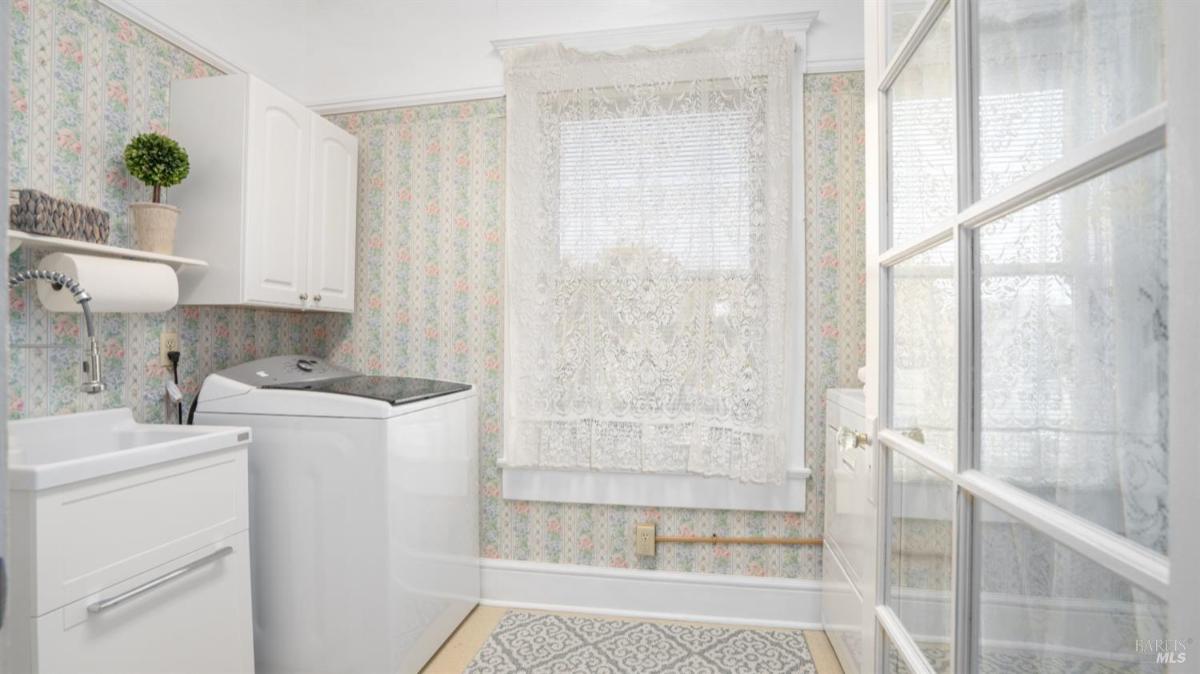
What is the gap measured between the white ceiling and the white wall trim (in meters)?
0.02

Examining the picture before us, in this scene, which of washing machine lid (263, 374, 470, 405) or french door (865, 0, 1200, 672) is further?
washing machine lid (263, 374, 470, 405)

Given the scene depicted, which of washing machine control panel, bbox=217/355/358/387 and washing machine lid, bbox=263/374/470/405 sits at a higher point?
washing machine control panel, bbox=217/355/358/387

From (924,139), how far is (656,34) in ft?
5.45

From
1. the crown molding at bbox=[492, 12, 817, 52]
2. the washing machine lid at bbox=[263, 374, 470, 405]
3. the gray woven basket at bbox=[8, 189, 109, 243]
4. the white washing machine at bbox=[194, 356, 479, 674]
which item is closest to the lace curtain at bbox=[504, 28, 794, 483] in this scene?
the crown molding at bbox=[492, 12, 817, 52]

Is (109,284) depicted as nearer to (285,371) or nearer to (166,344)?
(166,344)

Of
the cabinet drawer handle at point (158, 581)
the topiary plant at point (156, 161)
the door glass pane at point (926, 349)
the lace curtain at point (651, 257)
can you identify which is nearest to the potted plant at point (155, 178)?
the topiary plant at point (156, 161)

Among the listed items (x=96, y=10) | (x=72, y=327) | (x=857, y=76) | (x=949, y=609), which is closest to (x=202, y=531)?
(x=72, y=327)

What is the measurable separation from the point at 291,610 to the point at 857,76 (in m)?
2.78

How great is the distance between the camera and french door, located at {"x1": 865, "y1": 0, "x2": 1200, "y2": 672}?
0.45 m

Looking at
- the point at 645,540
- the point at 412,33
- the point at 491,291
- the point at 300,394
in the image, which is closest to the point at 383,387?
the point at 300,394

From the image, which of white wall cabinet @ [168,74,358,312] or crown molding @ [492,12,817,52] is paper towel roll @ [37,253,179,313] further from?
crown molding @ [492,12,817,52]

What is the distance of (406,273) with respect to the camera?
251cm

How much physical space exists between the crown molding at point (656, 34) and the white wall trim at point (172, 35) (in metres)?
1.04

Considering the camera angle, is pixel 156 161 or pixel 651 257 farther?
pixel 651 257
